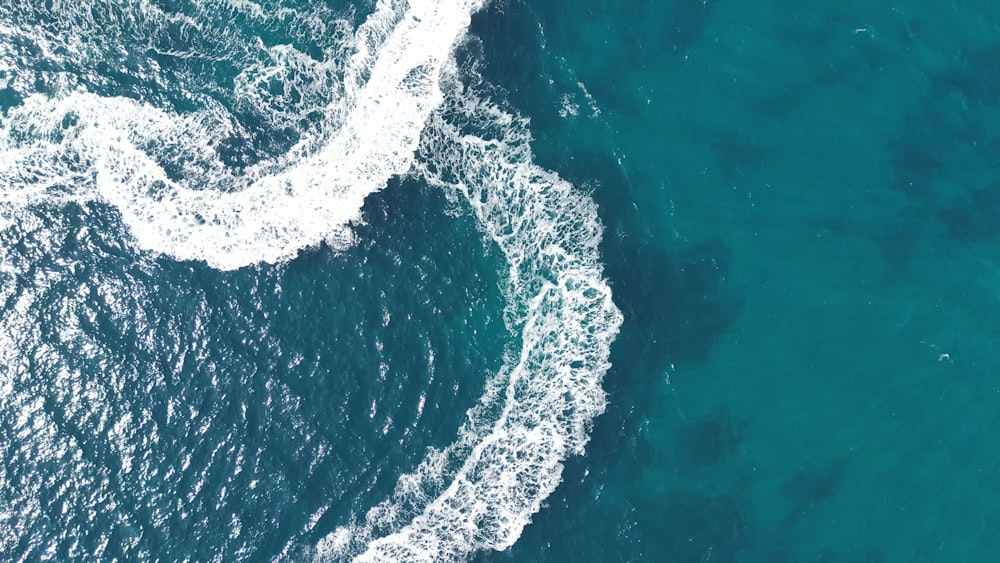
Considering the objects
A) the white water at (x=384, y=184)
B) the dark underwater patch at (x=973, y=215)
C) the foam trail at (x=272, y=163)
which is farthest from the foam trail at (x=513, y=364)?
the dark underwater patch at (x=973, y=215)

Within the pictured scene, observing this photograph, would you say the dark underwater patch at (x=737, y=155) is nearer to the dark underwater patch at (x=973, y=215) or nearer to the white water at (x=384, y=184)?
the white water at (x=384, y=184)

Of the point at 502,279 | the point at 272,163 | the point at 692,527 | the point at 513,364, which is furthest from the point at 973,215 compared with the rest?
the point at 272,163

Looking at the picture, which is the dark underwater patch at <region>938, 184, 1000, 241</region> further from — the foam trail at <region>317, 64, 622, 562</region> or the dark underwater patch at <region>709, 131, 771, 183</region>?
the foam trail at <region>317, 64, 622, 562</region>

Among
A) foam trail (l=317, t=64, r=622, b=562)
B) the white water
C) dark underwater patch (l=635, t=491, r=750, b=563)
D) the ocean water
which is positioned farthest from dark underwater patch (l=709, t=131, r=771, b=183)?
dark underwater patch (l=635, t=491, r=750, b=563)

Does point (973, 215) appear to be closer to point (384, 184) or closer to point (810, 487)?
point (810, 487)

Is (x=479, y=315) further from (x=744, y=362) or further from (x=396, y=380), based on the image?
(x=744, y=362)

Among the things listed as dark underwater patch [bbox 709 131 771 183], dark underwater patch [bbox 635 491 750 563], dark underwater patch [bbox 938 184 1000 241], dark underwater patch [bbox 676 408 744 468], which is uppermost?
dark underwater patch [bbox 938 184 1000 241]
